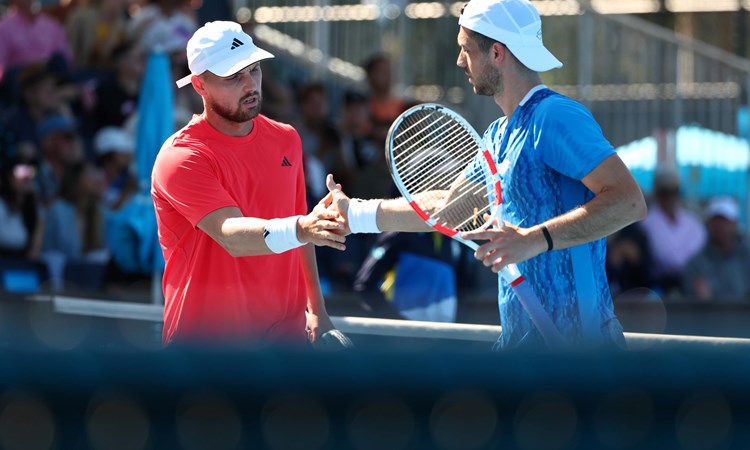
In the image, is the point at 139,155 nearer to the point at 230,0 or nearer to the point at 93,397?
the point at 230,0

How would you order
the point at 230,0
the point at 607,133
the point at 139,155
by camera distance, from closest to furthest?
the point at 139,155 → the point at 607,133 → the point at 230,0

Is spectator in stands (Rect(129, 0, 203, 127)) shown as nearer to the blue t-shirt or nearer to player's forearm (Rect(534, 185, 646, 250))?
the blue t-shirt

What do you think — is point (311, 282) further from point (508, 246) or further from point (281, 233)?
point (508, 246)

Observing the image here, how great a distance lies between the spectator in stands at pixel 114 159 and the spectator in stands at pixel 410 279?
3.68 meters

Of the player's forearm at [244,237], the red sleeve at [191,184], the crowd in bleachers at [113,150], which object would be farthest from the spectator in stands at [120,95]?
the player's forearm at [244,237]

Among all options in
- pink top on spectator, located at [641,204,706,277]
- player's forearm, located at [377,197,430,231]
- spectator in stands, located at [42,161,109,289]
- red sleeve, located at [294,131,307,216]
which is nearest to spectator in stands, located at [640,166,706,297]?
pink top on spectator, located at [641,204,706,277]

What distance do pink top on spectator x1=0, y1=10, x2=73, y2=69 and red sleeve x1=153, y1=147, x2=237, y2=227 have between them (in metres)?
7.07

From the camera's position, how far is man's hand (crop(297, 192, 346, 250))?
424 centimetres

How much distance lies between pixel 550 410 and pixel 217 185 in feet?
8.10

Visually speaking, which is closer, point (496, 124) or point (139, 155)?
point (496, 124)

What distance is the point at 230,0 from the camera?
44.9 feet

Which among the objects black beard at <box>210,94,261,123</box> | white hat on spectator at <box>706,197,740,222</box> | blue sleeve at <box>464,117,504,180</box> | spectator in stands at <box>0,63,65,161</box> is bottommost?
white hat on spectator at <box>706,197,740,222</box>

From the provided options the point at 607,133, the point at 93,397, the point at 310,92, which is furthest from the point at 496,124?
the point at 607,133

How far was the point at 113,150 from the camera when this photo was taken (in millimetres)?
10750
